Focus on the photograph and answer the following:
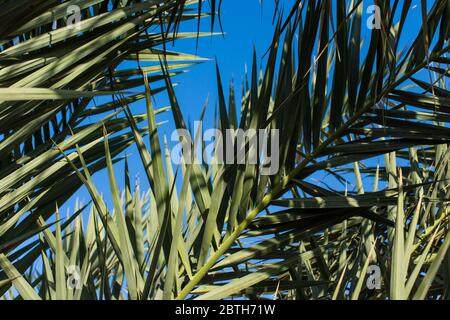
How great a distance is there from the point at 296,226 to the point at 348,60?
11.1 inches

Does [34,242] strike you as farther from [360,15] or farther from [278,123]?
[360,15]

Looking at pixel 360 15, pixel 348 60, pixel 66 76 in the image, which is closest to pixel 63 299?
pixel 66 76

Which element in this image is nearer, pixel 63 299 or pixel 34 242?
pixel 63 299

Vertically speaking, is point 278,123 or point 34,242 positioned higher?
point 278,123
